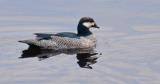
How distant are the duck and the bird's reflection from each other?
0.23m

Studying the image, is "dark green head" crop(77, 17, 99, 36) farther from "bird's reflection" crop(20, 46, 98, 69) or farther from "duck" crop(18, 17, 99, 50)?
"bird's reflection" crop(20, 46, 98, 69)

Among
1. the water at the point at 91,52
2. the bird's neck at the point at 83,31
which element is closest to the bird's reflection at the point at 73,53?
the water at the point at 91,52

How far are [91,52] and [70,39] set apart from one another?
0.88 metres

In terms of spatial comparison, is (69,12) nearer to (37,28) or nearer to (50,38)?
(37,28)

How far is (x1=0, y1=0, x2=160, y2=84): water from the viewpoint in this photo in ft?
67.0

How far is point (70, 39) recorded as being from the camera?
81.6ft

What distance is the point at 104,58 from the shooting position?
22578 millimetres

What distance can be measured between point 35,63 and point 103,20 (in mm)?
6246

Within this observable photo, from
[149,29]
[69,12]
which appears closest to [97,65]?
[149,29]

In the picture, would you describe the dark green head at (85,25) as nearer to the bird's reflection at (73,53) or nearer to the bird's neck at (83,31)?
the bird's neck at (83,31)

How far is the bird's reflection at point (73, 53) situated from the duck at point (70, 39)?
0.74 feet

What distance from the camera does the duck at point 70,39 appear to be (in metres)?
24.5

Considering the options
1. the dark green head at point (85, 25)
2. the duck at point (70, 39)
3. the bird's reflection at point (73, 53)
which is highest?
the dark green head at point (85, 25)

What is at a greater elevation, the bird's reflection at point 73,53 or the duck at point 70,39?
the duck at point 70,39
